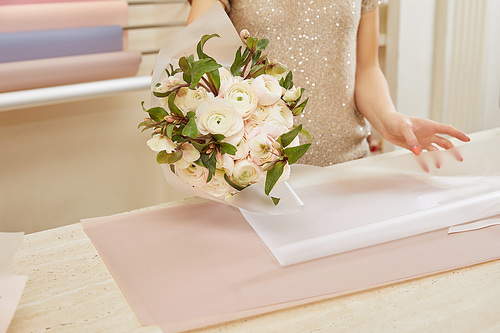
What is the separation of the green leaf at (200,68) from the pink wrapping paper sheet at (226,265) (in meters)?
0.24

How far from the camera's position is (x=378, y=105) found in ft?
4.63

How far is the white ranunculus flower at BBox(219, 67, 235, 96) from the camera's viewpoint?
2.88 feet

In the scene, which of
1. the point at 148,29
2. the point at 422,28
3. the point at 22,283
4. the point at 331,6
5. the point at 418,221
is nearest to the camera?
the point at 22,283

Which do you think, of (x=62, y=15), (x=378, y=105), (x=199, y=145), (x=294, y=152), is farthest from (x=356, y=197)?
(x=62, y=15)

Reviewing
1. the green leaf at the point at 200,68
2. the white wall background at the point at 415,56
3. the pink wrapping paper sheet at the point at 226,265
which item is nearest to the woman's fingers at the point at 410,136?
the pink wrapping paper sheet at the point at 226,265

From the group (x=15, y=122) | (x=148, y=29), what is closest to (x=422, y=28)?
(x=148, y=29)

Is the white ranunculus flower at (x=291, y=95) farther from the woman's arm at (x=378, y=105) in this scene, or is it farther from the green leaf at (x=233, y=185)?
the woman's arm at (x=378, y=105)

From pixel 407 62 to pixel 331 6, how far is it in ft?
3.96

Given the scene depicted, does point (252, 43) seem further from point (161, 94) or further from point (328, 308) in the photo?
point (328, 308)

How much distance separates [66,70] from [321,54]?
2.57ft

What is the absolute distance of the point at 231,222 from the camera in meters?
0.94

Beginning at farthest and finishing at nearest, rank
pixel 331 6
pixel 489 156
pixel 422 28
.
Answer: pixel 422 28, pixel 331 6, pixel 489 156

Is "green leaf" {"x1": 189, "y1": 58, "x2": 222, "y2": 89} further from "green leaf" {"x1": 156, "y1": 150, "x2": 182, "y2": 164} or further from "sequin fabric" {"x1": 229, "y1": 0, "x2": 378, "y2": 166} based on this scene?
"sequin fabric" {"x1": 229, "y1": 0, "x2": 378, "y2": 166}

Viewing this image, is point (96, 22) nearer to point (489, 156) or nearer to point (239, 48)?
point (239, 48)
